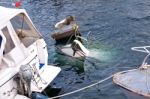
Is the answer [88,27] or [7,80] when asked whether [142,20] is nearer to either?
[88,27]

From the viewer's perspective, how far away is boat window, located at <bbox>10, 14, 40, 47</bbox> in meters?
19.8

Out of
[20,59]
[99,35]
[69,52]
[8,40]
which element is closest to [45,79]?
[20,59]

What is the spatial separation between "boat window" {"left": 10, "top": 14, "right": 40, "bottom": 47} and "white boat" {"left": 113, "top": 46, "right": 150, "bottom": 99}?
569 centimetres

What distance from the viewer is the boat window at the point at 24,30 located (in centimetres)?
1977

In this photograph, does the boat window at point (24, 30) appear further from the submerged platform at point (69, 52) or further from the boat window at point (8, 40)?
the submerged platform at point (69, 52)

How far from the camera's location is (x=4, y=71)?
1770 cm

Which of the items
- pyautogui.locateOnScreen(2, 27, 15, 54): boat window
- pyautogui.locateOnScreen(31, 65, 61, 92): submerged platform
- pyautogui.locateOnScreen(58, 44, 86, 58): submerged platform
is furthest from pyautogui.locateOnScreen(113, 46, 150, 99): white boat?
pyautogui.locateOnScreen(58, 44, 86, 58): submerged platform

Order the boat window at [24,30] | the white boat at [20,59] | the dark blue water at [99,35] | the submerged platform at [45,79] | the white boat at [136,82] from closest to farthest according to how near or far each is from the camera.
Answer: the white boat at [136,82]
the white boat at [20,59]
the submerged platform at [45,79]
the boat window at [24,30]
the dark blue water at [99,35]

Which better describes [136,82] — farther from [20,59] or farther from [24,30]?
[24,30]

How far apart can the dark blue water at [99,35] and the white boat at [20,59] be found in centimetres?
202

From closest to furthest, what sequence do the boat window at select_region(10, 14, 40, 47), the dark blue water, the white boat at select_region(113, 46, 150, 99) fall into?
the white boat at select_region(113, 46, 150, 99), the boat window at select_region(10, 14, 40, 47), the dark blue water

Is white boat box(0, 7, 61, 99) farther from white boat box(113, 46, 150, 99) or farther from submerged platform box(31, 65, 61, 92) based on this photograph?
white boat box(113, 46, 150, 99)

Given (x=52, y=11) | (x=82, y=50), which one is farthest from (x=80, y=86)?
(x=52, y=11)

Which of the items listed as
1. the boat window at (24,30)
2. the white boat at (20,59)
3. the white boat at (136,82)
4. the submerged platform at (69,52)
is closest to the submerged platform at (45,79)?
the white boat at (20,59)
